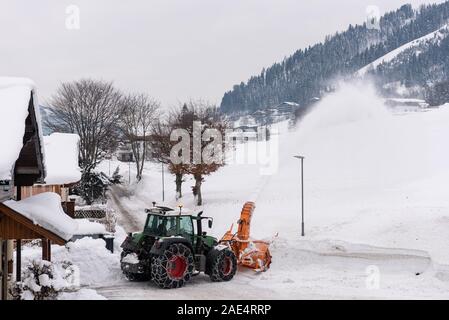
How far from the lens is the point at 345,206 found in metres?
32.6

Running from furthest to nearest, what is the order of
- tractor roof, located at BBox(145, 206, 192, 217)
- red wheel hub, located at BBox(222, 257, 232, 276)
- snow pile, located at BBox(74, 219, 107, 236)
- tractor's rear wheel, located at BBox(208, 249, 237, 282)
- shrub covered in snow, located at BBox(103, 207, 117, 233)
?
shrub covered in snow, located at BBox(103, 207, 117, 233) < snow pile, located at BBox(74, 219, 107, 236) < red wheel hub, located at BBox(222, 257, 232, 276) < tractor roof, located at BBox(145, 206, 192, 217) < tractor's rear wheel, located at BBox(208, 249, 237, 282)

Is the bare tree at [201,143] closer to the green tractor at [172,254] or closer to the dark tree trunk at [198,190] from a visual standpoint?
the dark tree trunk at [198,190]

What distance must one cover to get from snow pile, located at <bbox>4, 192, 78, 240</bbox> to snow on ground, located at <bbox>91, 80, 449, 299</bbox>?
5.54 meters

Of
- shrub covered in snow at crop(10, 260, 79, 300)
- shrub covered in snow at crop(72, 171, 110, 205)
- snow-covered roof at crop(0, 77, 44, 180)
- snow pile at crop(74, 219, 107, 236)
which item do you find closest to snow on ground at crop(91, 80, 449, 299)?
shrub covered in snow at crop(72, 171, 110, 205)

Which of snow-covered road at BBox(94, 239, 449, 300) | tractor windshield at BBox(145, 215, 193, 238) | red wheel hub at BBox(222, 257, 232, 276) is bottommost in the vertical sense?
snow-covered road at BBox(94, 239, 449, 300)

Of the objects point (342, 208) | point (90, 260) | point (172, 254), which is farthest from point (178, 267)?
point (342, 208)

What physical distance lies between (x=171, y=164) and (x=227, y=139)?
21.8 ft

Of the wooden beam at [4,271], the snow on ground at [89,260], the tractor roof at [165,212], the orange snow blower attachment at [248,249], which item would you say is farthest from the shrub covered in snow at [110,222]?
the wooden beam at [4,271]

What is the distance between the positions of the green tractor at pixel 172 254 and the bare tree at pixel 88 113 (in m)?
33.1

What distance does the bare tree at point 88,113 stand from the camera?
50.6 metres

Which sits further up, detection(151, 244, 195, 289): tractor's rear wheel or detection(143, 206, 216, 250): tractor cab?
detection(143, 206, 216, 250): tractor cab

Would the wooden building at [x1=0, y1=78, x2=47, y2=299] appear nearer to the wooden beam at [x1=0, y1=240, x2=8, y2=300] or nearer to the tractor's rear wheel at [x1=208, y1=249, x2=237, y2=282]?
the wooden beam at [x1=0, y1=240, x2=8, y2=300]

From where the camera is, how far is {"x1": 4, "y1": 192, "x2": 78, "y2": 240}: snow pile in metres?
9.78

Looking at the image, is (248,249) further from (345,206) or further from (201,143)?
(201,143)
